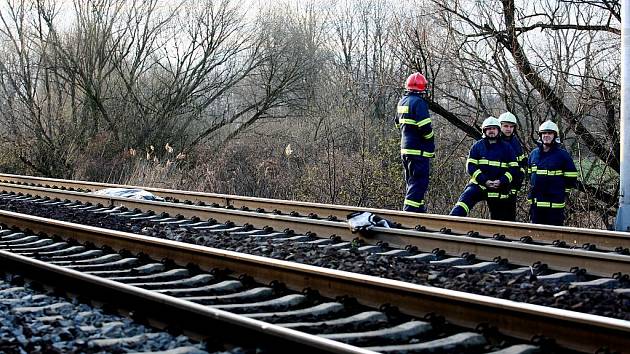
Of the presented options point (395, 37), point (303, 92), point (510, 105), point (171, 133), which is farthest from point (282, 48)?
point (510, 105)

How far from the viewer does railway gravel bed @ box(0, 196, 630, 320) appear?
5188mm

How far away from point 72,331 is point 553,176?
6887 millimetres

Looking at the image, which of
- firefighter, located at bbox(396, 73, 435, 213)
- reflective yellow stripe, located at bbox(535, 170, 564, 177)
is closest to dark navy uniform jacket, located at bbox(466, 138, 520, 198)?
reflective yellow stripe, located at bbox(535, 170, 564, 177)

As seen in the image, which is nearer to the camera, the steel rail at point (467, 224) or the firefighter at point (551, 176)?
the steel rail at point (467, 224)

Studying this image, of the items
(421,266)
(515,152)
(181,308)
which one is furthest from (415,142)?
(181,308)

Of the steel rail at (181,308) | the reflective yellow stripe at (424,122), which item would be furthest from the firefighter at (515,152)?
the steel rail at (181,308)

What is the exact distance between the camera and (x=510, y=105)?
15.3 metres

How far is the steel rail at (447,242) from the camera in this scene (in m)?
6.02

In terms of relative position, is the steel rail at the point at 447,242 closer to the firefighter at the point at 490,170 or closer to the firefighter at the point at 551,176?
the firefighter at the point at 490,170

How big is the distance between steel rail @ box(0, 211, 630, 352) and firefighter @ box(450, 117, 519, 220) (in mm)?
5080

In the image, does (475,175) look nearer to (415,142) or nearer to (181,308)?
(415,142)

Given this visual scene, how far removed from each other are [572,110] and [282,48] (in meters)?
15.9

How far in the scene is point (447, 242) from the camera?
7.03 meters

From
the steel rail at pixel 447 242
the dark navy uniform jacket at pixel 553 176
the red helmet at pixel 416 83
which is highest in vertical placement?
the red helmet at pixel 416 83
